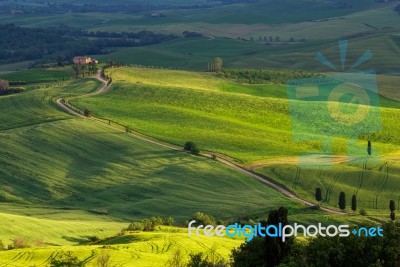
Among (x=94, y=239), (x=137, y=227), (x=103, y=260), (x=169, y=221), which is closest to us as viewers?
(x=103, y=260)

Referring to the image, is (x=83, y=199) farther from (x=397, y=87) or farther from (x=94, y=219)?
(x=397, y=87)

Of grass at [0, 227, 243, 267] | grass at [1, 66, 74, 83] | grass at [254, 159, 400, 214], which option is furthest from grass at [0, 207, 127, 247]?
grass at [1, 66, 74, 83]

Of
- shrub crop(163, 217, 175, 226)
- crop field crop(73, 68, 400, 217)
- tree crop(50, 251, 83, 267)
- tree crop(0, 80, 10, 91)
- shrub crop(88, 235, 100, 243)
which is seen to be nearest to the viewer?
tree crop(50, 251, 83, 267)

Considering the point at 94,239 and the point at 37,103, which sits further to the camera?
the point at 37,103

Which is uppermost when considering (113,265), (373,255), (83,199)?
(373,255)

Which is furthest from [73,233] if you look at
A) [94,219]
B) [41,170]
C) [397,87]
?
[397,87]

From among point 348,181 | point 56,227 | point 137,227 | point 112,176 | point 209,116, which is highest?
point 137,227

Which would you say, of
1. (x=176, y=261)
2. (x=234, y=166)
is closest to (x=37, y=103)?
(x=234, y=166)

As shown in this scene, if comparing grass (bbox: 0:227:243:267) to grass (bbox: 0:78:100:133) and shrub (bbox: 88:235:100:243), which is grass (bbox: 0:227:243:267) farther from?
grass (bbox: 0:78:100:133)

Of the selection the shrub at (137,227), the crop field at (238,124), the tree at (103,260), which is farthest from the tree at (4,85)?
the tree at (103,260)

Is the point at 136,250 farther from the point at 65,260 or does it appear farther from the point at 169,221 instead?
the point at 169,221

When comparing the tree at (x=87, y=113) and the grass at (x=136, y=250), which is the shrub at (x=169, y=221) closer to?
the grass at (x=136, y=250)
